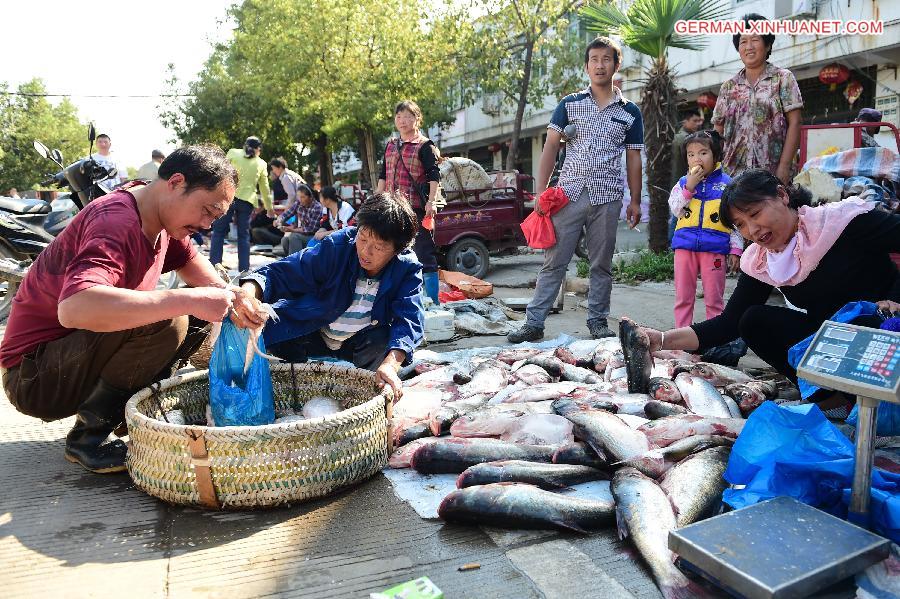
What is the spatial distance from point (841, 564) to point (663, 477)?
874mm

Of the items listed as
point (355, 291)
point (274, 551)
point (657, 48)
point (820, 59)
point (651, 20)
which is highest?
point (820, 59)

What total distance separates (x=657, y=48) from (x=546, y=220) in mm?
4861

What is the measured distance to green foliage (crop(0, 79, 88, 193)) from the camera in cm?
4662

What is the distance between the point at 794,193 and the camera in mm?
3490

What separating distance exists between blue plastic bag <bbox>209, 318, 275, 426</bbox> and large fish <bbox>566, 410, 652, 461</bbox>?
150 cm

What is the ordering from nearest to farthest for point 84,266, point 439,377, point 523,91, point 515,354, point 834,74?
point 84,266
point 439,377
point 515,354
point 834,74
point 523,91

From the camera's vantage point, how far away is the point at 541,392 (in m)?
3.90

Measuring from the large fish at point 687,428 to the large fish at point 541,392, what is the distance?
760mm

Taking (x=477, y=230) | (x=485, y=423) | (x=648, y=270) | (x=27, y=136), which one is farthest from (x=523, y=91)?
(x=27, y=136)

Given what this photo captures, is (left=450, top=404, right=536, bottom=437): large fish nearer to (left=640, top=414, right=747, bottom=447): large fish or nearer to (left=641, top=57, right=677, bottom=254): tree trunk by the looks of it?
(left=640, top=414, right=747, bottom=447): large fish

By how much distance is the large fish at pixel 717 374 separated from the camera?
4020 mm

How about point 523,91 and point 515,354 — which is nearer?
point 515,354

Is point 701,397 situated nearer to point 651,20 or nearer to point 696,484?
→ point 696,484

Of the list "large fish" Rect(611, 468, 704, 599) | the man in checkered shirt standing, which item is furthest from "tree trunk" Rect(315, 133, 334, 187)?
"large fish" Rect(611, 468, 704, 599)
